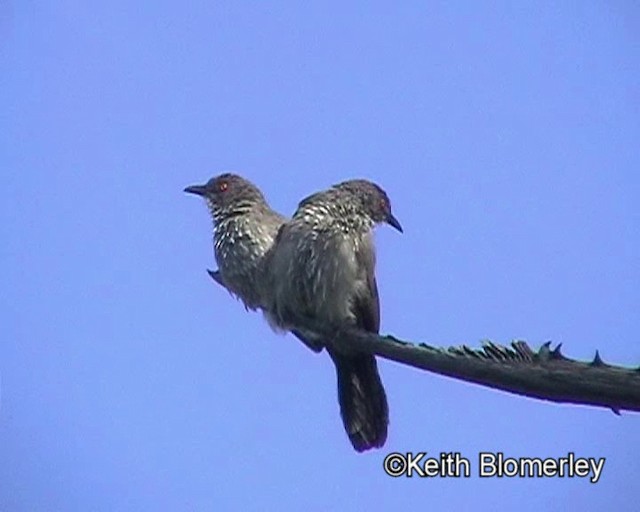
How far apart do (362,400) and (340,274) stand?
667mm

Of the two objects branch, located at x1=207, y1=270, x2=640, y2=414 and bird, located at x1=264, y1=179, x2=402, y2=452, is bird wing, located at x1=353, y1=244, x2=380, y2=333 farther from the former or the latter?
branch, located at x1=207, y1=270, x2=640, y2=414

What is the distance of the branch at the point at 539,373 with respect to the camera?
3.07 metres

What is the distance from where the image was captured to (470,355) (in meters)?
3.46

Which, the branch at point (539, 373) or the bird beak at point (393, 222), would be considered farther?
the bird beak at point (393, 222)

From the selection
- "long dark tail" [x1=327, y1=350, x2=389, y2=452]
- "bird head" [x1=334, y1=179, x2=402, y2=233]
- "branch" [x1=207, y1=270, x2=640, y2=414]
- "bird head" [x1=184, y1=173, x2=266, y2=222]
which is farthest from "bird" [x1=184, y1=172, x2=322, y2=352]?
"branch" [x1=207, y1=270, x2=640, y2=414]

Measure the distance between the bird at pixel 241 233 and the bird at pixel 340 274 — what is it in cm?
16

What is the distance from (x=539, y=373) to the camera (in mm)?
3223

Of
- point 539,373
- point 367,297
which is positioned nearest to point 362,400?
point 367,297

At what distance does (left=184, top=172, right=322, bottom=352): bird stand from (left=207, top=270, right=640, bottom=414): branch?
2715mm

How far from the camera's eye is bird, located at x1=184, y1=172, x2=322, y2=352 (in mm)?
6383

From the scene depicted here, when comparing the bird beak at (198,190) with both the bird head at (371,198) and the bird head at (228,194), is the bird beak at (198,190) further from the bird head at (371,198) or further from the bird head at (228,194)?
the bird head at (371,198)

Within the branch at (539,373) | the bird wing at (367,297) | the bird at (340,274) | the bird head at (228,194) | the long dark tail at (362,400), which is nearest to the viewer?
the branch at (539,373)

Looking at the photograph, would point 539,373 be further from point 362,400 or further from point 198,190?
point 198,190

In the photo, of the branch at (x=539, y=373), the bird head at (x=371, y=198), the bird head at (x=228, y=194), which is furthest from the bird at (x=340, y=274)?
the branch at (x=539, y=373)
